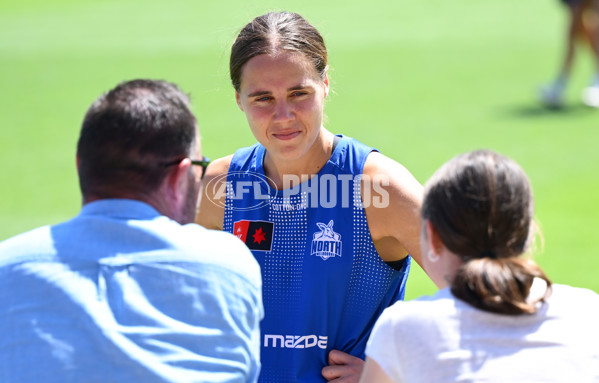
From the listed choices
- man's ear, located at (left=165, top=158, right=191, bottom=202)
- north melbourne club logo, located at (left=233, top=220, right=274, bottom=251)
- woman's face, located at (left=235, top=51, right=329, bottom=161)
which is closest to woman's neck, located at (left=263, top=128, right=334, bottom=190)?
woman's face, located at (left=235, top=51, right=329, bottom=161)

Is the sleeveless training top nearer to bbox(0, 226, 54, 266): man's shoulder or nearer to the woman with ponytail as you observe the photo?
the woman with ponytail

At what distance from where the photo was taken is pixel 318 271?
3.12 meters

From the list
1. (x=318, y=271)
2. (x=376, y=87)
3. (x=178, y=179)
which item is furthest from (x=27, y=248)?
(x=376, y=87)

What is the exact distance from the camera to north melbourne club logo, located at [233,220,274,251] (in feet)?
10.7

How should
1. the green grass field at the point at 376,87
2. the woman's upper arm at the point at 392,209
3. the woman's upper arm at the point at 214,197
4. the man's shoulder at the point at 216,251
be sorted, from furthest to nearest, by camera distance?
1. the green grass field at the point at 376,87
2. the woman's upper arm at the point at 214,197
3. the woman's upper arm at the point at 392,209
4. the man's shoulder at the point at 216,251

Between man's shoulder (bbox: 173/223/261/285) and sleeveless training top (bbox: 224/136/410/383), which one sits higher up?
man's shoulder (bbox: 173/223/261/285)

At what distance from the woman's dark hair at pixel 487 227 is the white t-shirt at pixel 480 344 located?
1.7 inches

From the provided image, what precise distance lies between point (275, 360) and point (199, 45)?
1485 cm

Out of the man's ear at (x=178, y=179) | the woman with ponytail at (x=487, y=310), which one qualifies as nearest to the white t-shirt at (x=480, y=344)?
the woman with ponytail at (x=487, y=310)

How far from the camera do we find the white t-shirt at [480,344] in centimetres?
205

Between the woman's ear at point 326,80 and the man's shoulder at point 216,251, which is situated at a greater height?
the woman's ear at point 326,80

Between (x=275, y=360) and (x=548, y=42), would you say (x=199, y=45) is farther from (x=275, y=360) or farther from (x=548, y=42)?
(x=275, y=360)

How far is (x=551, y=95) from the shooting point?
11.7 metres

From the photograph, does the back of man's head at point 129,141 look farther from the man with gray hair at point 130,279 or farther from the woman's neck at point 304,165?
the woman's neck at point 304,165
